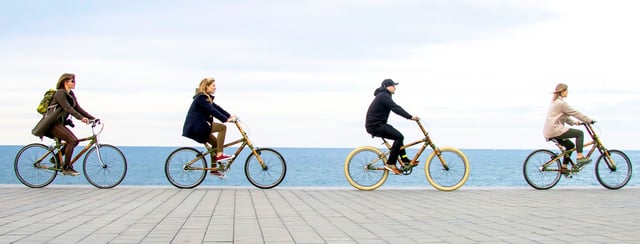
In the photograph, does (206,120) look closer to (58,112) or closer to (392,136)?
(58,112)

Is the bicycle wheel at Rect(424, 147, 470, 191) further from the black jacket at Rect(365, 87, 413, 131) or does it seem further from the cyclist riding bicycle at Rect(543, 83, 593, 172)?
the cyclist riding bicycle at Rect(543, 83, 593, 172)

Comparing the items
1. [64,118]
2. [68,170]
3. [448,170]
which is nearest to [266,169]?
[448,170]

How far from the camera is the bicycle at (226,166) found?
38.1 ft

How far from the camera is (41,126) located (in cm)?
1152

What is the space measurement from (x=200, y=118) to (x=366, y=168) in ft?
9.23

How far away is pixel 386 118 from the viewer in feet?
39.0

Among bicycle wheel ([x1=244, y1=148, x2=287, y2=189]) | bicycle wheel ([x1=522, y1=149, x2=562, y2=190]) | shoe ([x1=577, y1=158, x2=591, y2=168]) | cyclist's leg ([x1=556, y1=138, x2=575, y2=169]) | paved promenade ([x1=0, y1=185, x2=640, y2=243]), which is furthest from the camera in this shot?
cyclist's leg ([x1=556, y1=138, x2=575, y2=169])

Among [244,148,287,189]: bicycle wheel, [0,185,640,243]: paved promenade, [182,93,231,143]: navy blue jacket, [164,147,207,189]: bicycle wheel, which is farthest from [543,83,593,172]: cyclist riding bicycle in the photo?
[164,147,207,189]: bicycle wheel

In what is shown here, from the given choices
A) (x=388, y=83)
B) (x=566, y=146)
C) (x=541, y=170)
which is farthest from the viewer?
(x=566, y=146)

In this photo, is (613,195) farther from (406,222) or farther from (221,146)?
(221,146)

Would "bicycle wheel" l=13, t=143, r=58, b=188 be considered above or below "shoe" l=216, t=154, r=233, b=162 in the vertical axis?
below

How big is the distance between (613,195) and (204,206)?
645cm

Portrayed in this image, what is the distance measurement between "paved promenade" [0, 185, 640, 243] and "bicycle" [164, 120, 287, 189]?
0.96 feet

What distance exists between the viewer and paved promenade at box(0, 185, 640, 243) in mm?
6266
